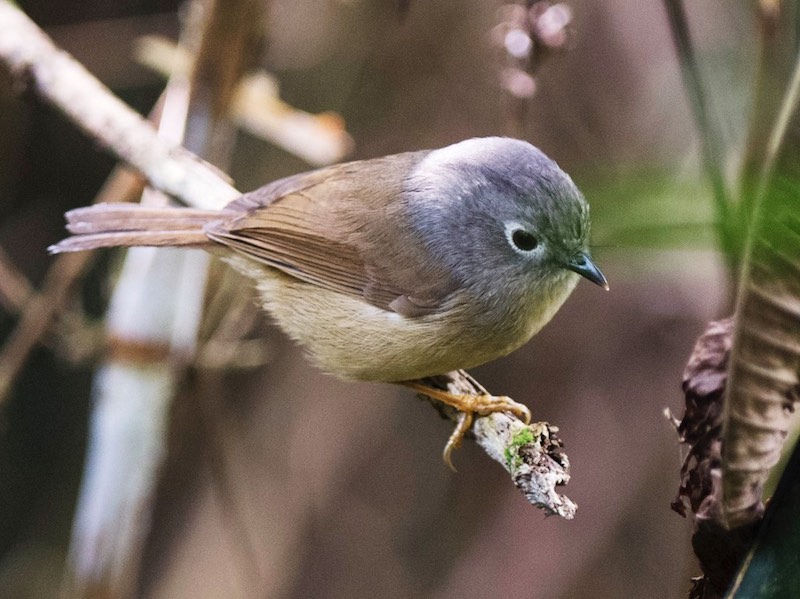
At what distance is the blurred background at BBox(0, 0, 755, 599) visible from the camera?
4230mm

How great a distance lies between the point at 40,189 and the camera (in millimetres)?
5043

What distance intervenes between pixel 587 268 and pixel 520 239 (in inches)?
8.9

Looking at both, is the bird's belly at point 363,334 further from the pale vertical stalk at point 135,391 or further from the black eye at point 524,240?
the pale vertical stalk at point 135,391

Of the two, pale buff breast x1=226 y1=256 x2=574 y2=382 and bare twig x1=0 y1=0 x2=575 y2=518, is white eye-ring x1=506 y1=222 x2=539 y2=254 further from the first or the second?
bare twig x1=0 y1=0 x2=575 y2=518

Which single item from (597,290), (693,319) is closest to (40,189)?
(597,290)

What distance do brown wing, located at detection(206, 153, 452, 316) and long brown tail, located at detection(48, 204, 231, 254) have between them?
93 millimetres

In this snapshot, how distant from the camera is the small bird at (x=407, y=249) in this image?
2318mm

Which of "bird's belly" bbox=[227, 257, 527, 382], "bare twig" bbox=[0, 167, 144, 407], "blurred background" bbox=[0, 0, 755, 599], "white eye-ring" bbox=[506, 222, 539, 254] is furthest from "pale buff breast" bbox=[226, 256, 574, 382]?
"blurred background" bbox=[0, 0, 755, 599]

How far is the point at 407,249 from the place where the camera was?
2.56 m

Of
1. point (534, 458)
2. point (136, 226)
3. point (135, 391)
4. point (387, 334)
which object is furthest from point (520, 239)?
point (135, 391)

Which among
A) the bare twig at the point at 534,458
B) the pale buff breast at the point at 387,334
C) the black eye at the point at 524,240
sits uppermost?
the black eye at the point at 524,240

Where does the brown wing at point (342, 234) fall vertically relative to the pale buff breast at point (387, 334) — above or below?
above

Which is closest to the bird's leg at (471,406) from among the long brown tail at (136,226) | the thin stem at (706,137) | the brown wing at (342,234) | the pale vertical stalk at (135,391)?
the brown wing at (342,234)

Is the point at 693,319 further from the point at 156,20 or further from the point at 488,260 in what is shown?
the point at 156,20
